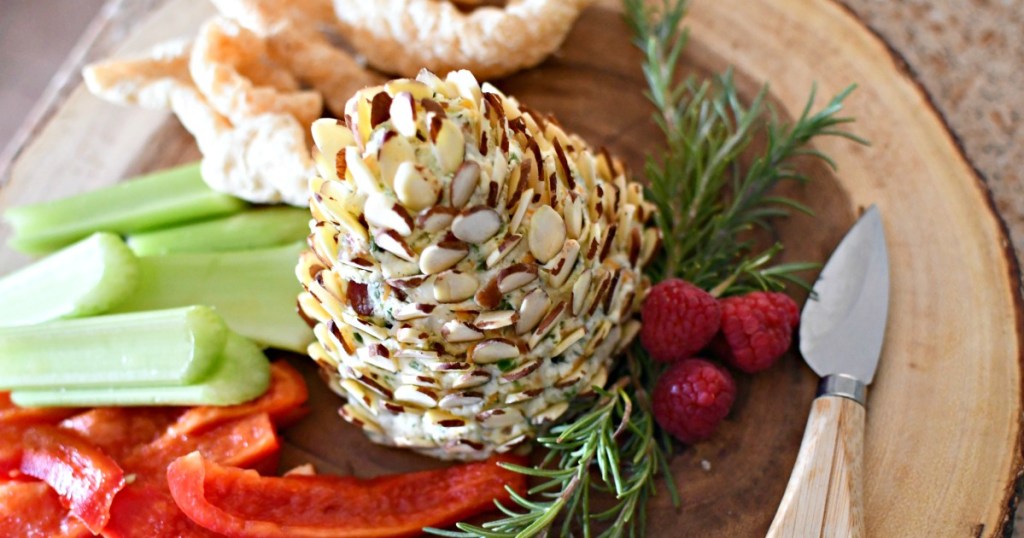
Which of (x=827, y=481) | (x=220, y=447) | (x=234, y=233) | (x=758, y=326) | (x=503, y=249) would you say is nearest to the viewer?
(x=503, y=249)

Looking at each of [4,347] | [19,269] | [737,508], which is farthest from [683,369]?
[19,269]

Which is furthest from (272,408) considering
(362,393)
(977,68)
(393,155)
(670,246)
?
(977,68)

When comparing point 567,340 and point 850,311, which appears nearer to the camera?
point 567,340

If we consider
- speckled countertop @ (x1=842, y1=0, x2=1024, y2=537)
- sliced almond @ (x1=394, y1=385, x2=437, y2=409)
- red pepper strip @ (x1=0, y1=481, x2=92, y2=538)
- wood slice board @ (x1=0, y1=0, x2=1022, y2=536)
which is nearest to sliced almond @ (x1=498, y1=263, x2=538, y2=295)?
sliced almond @ (x1=394, y1=385, x2=437, y2=409)

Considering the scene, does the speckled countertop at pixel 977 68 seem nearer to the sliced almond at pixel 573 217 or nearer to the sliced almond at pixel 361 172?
the sliced almond at pixel 573 217

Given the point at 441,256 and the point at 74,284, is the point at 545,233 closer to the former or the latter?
the point at 441,256

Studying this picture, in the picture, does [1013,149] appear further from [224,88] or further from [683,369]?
[224,88]

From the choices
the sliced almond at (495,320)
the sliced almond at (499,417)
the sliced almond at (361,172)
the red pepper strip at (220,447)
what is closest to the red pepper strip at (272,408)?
the red pepper strip at (220,447)

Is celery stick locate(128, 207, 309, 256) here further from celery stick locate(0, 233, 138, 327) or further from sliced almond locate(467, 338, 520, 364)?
sliced almond locate(467, 338, 520, 364)
